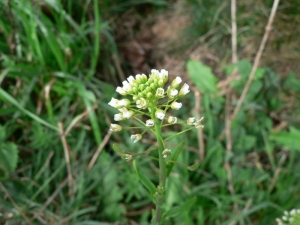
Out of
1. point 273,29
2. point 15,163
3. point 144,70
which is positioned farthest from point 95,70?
point 273,29

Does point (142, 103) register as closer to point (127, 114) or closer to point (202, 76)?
point (127, 114)

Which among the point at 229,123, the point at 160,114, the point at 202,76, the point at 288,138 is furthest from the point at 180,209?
the point at 202,76

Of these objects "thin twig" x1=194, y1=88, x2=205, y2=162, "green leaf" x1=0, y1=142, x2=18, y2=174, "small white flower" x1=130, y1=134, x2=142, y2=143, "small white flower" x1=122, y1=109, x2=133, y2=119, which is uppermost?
"thin twig" x1=194, y1=88, x2=205, y2=162

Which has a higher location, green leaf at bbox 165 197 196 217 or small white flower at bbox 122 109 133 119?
small white flower at bbox 122 109 133 119

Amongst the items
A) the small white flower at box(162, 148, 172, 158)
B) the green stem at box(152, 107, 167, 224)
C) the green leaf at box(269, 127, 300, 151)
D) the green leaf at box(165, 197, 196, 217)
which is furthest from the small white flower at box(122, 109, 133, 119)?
the green leaf at box(269, 127, 300, 151)

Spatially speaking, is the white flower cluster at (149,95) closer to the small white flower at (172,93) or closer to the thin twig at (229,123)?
the small white flower at (172,93)

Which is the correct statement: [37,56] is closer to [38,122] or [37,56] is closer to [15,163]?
[38,122]

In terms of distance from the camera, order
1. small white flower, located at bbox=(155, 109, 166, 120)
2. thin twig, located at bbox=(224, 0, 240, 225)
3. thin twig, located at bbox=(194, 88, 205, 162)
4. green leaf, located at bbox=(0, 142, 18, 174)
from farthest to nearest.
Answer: thin twig, located at bbox=(194, 88, 205, 162)
thin twig, located at bbox=(224, 0, 240, 225)
green leaf, located at bbox=(0, 142, 18, 174)
small white flower, located at bbox=(155, 109, 166, 120)

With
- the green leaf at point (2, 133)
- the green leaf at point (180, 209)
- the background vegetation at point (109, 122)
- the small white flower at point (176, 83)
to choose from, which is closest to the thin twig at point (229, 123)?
the background vegetation at point (109, 122)

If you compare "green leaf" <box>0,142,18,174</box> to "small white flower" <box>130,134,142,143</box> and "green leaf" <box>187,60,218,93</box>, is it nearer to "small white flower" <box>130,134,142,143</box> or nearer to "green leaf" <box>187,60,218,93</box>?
"small white flower" <box>130,134,142,143</box>
